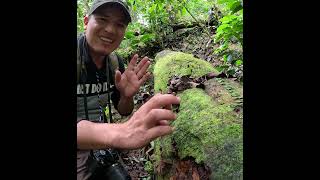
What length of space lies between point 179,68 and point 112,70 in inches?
47.6

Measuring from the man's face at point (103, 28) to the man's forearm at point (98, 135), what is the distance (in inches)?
47.8

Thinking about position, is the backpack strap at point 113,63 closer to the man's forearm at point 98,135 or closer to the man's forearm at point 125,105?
the man's forearm at point 125,105

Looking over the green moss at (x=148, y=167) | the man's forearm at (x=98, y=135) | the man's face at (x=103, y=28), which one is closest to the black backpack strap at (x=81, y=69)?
the man's face at (x=103, y=28)

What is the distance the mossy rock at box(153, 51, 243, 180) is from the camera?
2.03m

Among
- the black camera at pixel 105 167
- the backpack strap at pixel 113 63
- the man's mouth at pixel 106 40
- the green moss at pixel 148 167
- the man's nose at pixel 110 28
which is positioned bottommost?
the green moss at pixel 148 167

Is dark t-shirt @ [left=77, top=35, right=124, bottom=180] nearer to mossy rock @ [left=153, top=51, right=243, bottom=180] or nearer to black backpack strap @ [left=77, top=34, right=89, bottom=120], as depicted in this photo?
black backpack strap @ [left=77, top=34, right=89, bottom=120]

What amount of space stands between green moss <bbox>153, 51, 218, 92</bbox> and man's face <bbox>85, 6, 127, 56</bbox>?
1274 millimetres

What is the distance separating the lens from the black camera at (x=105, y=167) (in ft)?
9.36

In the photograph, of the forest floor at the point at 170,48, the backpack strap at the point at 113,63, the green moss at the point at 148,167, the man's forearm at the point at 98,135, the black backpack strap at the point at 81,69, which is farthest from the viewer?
the forest floor at the point at 170,48

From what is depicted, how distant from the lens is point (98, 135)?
73.3 inches
